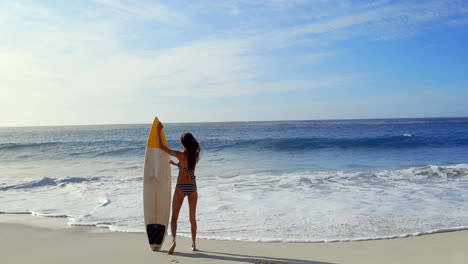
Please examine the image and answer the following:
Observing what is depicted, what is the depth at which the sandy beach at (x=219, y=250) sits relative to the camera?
4.01 metres

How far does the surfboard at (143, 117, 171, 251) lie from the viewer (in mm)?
4578

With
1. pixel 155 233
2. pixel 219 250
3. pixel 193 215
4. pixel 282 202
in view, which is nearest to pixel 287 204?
pixel 282 202

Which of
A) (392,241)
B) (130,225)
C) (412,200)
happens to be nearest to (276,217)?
(392,241)

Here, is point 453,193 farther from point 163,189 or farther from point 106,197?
point 106,197

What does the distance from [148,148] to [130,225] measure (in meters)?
1.45

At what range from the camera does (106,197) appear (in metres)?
7.75

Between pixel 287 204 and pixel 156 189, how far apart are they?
294 centimetres

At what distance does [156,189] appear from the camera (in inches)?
189

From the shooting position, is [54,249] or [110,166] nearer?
[54,249]

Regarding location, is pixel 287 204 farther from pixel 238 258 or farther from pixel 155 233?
pixel 155 233

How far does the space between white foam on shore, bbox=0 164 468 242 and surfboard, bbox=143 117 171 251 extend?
24.4 inches

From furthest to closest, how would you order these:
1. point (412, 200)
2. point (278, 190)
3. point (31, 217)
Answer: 1. point (278, 190)
2. point (412, 200)
3. point (31, 217)

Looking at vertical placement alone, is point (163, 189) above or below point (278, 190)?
above

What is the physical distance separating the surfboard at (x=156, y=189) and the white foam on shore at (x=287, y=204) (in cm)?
A: 62
